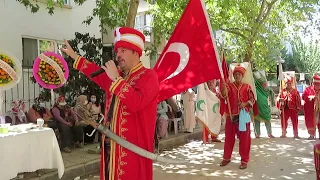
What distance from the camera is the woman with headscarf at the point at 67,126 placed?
8.11m

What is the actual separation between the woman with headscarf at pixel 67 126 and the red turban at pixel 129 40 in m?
5.65

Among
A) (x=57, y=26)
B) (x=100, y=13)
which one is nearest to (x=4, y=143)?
(x=100, y=13)

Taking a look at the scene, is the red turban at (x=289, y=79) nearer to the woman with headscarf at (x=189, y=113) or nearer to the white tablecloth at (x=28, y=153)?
the woman with headscarf at (x=189, y=113)

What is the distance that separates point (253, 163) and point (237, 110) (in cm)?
129

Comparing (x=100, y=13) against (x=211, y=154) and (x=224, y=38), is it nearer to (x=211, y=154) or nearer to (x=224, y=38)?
(x=211, y=154)

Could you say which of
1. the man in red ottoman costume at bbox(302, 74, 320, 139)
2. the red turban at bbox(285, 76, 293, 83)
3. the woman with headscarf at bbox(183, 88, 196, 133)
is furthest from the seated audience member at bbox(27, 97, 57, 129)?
the man in red ottoman costume at bbox(302, 74, 320, 139)

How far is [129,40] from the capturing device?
2.78 m

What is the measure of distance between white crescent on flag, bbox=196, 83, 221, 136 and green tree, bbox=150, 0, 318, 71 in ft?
6.86

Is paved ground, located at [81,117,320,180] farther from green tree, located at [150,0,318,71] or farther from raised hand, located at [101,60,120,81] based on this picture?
raised hand, located at [101,60,120,81]

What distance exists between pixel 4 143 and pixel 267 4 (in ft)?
40.3

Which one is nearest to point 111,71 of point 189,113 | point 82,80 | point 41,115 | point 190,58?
point 190,58

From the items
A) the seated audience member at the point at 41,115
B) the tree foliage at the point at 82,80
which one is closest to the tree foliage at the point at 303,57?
the tree foliage at the point at 82,80

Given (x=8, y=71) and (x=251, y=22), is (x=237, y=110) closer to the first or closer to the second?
(x=8, y=71)

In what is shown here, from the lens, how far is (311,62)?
31797mm
